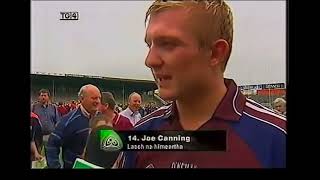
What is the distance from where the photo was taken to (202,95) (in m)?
3.25

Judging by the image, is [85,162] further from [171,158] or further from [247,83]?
[247,83]

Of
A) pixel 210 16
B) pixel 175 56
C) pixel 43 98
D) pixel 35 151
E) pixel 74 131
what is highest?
pixel 210 16

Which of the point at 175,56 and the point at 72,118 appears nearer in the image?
the point at 175,56

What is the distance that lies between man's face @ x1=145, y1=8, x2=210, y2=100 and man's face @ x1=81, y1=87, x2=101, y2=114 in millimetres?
377

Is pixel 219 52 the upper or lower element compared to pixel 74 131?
upper

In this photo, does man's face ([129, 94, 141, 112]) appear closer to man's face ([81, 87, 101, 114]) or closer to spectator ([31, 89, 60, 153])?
man's face ([81, 87, 101, 114])

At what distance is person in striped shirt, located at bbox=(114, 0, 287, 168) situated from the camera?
3197 mm

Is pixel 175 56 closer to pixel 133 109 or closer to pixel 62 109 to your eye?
pixel 133 109

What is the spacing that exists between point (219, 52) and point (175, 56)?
28 centimetres

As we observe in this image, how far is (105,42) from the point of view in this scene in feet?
10.8

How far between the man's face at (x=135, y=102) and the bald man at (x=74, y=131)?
0.20 metres

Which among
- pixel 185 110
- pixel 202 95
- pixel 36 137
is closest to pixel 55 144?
pixel 36 137

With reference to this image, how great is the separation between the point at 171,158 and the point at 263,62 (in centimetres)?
82
